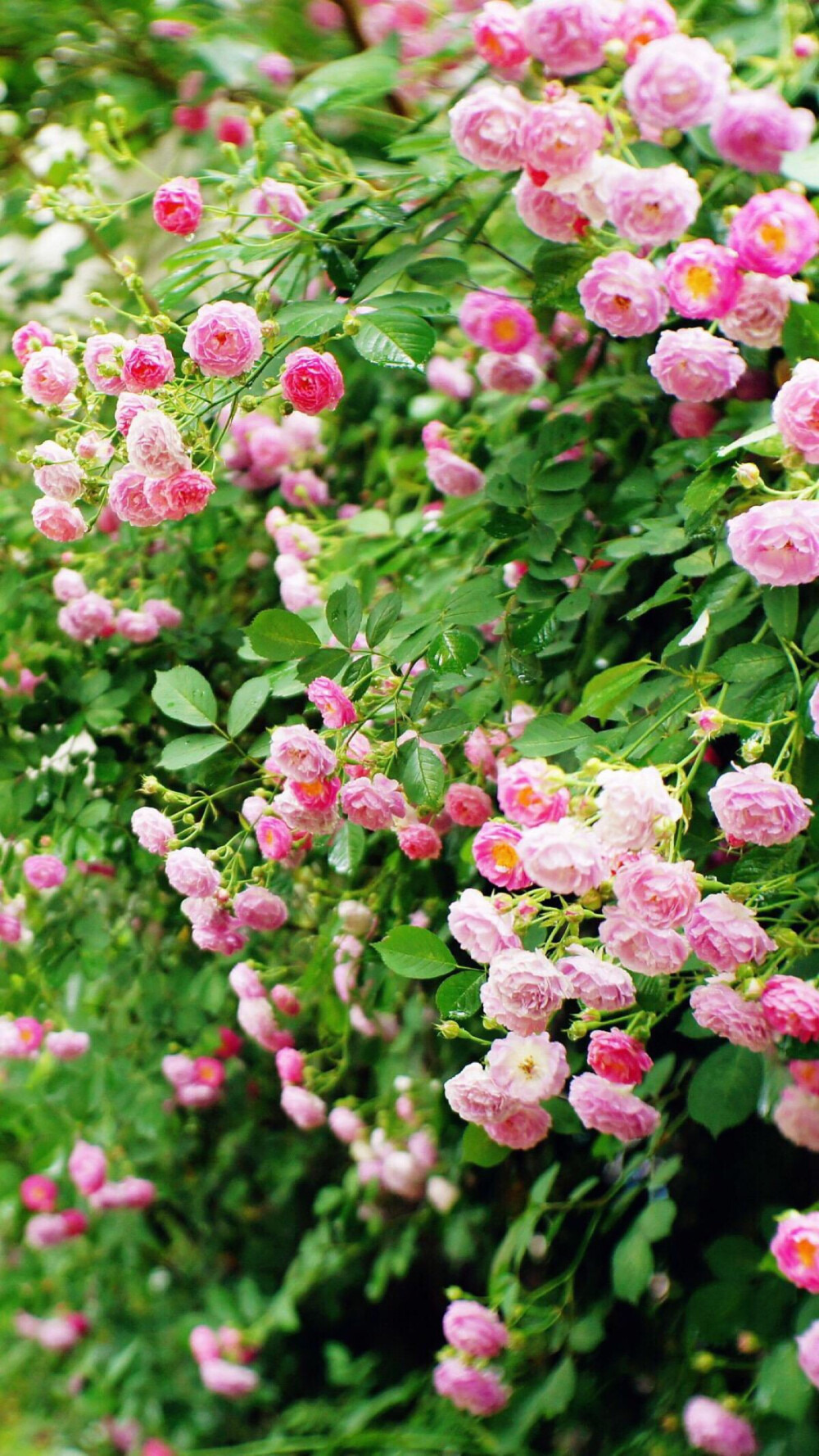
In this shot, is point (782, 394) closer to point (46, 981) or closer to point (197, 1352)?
point (46, 981)

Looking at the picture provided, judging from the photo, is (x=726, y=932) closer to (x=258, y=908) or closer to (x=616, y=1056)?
(x=616, y=1056)

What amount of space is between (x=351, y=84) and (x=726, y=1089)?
0.84 metres

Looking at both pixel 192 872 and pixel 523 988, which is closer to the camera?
pixel 523 988

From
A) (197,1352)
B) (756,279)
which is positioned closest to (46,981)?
(197,1352)

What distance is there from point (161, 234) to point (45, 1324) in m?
1.77

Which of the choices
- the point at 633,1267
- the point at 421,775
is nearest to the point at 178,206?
the point at 421,775

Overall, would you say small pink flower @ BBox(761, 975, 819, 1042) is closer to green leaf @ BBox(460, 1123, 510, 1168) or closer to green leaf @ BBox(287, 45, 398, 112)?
green leaf @ BBox(460, 1123, 510, 1168)

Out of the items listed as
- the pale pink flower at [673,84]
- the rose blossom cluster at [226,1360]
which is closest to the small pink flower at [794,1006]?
the pale pink flower at [673,84]

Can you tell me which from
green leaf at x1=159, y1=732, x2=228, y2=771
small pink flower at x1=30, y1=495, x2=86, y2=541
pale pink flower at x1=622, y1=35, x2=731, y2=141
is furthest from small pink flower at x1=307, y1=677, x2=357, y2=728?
pale pink flower at x1=622, y1=35, x2=731, y2=141

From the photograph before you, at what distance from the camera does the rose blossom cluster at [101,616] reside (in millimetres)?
1335

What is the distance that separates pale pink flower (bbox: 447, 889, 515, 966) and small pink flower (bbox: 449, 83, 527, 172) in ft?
1.62

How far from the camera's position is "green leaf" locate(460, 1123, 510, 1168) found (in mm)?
903

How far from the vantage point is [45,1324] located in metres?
2.18

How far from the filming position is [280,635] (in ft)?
2.81
